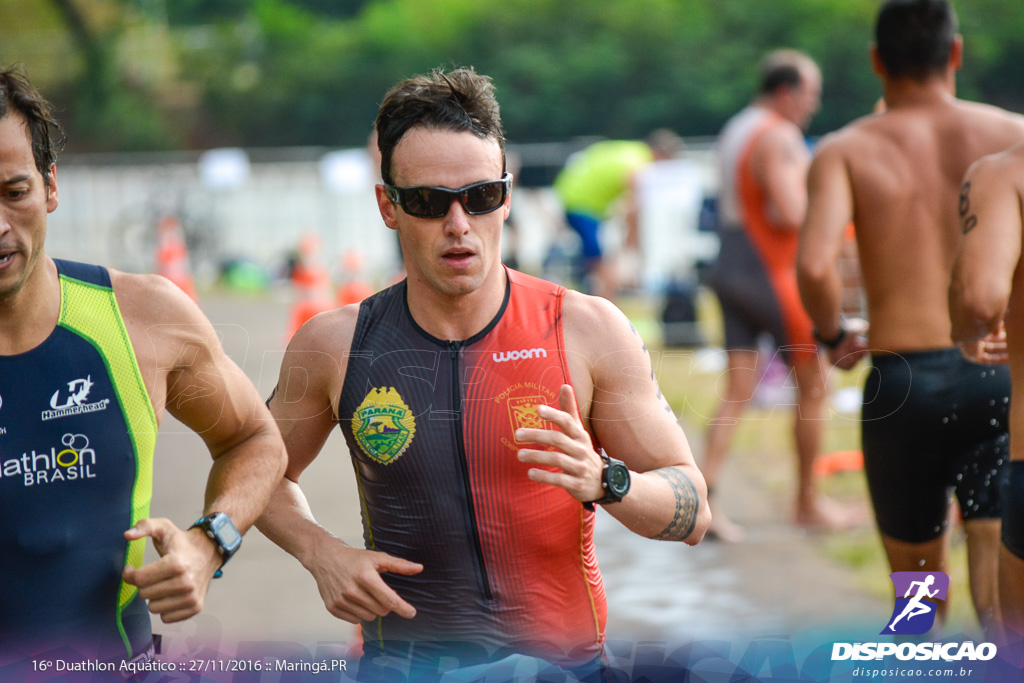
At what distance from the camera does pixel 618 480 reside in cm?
208

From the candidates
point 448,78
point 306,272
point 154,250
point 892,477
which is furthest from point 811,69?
point 154,250

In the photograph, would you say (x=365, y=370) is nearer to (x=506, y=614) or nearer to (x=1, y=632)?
(x=506, y=614)

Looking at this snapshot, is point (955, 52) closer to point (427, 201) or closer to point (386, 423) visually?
point (427, 201)

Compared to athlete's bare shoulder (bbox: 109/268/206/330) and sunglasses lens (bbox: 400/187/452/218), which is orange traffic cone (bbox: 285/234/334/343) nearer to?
athlete's bare shoulder (bbox: 109/268/206/330)

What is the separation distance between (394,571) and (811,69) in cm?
469

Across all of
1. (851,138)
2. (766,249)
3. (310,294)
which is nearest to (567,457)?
(851,138)

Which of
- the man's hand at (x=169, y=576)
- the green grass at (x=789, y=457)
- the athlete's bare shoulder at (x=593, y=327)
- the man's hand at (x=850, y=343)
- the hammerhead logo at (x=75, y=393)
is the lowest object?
the green grass at (x=789, y=457)

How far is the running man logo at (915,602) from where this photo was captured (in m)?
2.40

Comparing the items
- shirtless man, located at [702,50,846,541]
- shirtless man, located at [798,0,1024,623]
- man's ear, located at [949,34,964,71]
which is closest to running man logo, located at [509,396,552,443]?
shirtless man, located at [798,0,1024,623]

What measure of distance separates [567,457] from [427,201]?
2.21 ft

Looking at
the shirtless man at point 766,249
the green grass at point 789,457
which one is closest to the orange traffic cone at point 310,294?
the green grass at point 789,457

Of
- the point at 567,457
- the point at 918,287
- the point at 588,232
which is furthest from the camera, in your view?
the point at 588,232

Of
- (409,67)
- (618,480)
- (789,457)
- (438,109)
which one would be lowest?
(789,457)

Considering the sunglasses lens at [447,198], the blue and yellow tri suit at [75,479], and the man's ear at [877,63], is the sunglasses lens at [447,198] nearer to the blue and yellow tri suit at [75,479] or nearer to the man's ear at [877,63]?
the blue and yellow tri suit at [75,479]
